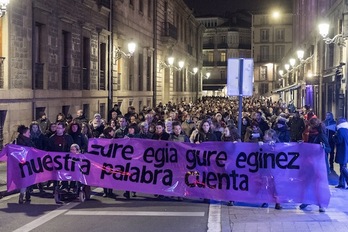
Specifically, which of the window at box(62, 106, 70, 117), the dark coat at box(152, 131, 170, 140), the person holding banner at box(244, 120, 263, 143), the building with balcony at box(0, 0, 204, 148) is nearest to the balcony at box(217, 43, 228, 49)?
the building with balcony at box(0, 0, 204, 148)

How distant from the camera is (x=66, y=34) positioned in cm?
2117

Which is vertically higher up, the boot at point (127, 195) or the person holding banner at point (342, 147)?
the person holding banner at point (342, 147)

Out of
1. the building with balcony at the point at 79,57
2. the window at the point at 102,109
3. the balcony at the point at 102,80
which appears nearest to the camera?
the building with balcony at the point at 79,57

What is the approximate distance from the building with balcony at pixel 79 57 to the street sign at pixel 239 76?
19.5ft

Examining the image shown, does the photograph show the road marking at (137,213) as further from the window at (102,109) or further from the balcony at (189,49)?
the balcony at (189,49)

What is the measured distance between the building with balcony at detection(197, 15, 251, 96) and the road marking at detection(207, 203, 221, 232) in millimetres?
84943

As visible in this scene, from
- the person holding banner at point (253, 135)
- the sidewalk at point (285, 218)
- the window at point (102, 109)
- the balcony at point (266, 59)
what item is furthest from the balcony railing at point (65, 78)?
the balcony at point (266, 59)

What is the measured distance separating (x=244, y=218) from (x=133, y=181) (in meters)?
2.48

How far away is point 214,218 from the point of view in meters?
8.92

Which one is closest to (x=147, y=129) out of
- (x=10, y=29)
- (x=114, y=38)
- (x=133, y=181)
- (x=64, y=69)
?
(x=133, y=181)

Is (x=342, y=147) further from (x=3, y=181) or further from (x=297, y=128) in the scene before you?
(x=3, y=181)

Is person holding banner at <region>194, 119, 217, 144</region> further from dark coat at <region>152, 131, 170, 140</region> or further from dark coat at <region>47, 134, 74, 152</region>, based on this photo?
dark coat at <region>47, 134, 74, 152</region>

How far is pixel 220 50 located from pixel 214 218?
288ft

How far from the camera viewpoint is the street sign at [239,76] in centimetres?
1066
